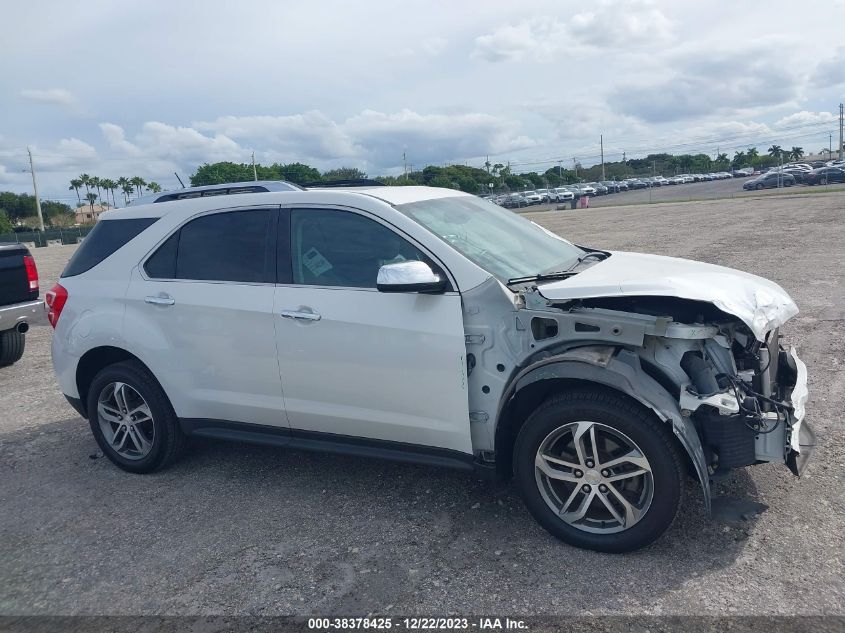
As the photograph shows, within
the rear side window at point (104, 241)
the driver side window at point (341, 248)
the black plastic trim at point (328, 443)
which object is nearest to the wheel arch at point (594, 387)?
the black plastic trim at point (328, 443)

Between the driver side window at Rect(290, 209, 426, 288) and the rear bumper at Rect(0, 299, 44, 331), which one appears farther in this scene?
the rear bumper at Rect(0, 299, 44, 331)

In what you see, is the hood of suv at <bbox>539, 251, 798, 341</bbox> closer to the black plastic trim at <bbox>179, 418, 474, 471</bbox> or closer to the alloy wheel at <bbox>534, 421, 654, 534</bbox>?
the alloy wheel at <bbox>534, 421, 654, 534</bbox>

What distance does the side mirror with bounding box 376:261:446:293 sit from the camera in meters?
3.70

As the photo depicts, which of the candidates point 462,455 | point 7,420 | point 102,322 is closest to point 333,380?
point 462,455

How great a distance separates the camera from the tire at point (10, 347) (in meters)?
8.52

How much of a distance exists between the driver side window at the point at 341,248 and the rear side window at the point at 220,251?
0.23 m

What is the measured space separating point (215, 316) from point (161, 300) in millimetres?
502

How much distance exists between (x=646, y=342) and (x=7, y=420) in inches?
231

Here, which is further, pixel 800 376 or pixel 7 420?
pixel 7 420

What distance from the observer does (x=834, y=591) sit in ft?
10.4

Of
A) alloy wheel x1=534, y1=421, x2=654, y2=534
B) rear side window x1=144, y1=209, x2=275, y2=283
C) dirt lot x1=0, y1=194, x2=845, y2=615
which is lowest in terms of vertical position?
Answer: dirt lot x1=0, y1=194, x2=845, y2=615

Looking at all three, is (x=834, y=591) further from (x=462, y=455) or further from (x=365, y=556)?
(x=365, y=556)

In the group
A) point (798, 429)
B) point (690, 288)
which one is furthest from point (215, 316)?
point (798, 429)

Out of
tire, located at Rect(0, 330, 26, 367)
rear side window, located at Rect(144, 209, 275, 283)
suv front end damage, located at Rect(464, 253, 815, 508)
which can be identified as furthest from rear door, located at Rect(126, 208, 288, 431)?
tire, located at Rect(0, 330, 26, 367)
